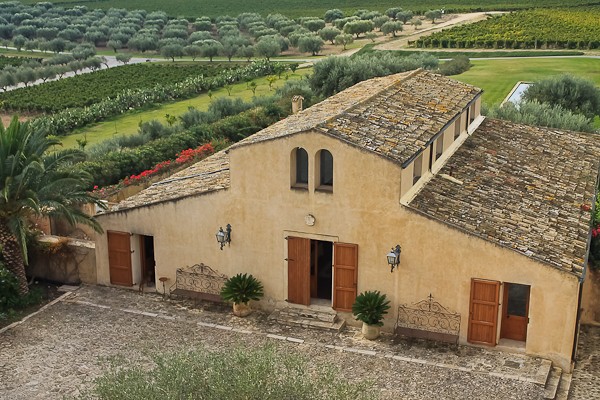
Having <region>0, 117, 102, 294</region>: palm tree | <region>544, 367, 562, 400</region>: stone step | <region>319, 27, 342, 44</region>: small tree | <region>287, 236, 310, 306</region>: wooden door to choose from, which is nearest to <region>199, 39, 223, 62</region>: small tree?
<region>319, 27, 342, 44</region>: small tree

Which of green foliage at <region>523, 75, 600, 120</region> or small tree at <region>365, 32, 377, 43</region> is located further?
small tree at <region>365, 32, 377, 43</region>

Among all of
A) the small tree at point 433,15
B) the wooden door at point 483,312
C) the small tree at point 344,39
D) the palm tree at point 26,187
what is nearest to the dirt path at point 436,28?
the small tree at point 433,15

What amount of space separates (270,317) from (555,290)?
7.15 meters

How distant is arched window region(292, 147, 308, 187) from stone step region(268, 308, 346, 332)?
3.37 metres

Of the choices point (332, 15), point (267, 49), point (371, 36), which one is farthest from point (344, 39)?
point (332, 15)

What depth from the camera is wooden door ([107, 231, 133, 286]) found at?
21906 mm

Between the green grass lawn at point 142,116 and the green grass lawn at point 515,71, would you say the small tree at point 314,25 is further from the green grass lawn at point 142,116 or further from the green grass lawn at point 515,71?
the green grass lawn at point 515,71

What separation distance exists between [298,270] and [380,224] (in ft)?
8.53

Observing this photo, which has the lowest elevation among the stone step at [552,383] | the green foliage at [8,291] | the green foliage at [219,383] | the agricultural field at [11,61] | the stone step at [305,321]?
the stone step at [552,383]

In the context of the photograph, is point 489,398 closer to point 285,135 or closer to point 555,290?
point 555,290

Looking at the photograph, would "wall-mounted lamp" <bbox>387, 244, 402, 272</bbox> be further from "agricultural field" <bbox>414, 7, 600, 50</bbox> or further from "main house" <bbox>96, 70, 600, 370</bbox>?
"agricultural field" <bbox>414, 7, 600, 50</bbox>

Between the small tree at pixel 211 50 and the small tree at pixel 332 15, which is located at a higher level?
the small tree at pixel 332 15

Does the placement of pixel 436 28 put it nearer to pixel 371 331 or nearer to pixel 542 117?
pixel 542 117

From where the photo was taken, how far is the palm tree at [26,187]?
1970 centimetres
